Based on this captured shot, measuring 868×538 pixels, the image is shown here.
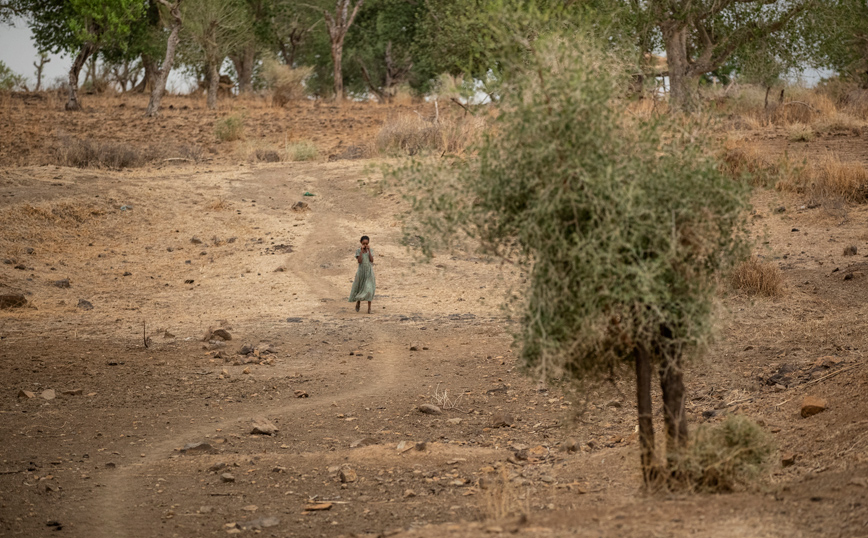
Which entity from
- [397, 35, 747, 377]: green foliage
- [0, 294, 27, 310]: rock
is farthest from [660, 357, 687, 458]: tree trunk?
[0, 294, 27, 310]: rock

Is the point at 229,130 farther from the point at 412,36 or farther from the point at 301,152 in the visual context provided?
the point at 412,36

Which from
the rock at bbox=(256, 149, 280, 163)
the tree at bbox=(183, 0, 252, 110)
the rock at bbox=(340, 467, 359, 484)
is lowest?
the rock at bbox=(340, 467, 359, 484)

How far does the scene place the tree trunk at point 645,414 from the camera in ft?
15.4

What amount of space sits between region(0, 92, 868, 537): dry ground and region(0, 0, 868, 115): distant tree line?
8.64ft

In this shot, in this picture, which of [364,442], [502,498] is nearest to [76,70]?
[364,442]

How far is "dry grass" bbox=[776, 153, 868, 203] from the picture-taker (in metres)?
14.6

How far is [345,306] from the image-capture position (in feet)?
39.6

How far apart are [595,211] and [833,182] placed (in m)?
12.6

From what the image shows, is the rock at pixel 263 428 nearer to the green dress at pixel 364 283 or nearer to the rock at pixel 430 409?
the rock at pixel 430 409

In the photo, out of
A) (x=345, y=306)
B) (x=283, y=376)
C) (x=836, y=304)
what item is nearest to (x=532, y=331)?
(x=283, y=376)

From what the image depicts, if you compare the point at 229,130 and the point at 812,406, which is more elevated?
the point at 229,130

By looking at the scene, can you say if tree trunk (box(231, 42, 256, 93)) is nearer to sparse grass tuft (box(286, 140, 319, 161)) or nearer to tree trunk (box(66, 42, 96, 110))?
tree trunk (box(66, 42, 96, 110))

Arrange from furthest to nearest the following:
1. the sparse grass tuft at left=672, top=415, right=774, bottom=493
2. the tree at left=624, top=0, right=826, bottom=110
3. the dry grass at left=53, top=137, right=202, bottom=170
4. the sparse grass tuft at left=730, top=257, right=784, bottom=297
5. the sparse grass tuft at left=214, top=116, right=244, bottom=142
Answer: the sparse grass tuft at left=214, top=116, right=244, bottom=142
the dry grass at left=53, top=137, right=202, bottom=170
the tree at left=624, top=0, right=826, bottom=110
the sparse grass tuft at left=730, top=257, right=784, bottom=297
the sparse grass tuft at left=672, top=415, right=774, bottom=493

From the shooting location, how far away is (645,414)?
4.75 m
